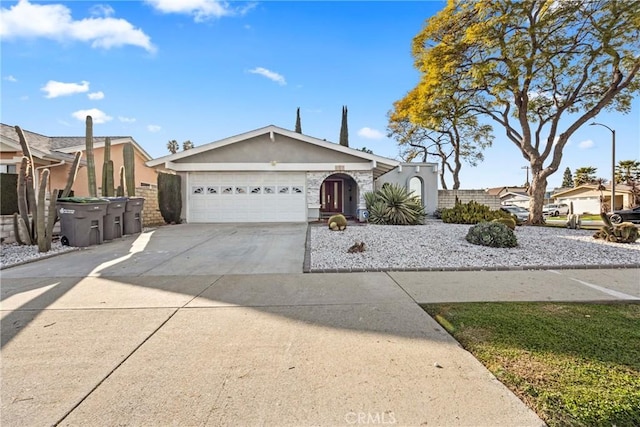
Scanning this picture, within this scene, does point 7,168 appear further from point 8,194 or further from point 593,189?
point 593,189

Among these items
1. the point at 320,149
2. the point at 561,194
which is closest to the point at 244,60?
the point at 320,149

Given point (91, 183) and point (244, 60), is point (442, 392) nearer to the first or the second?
point (91, 183)

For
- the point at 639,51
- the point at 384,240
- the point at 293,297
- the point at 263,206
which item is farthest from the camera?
the point at 263,206

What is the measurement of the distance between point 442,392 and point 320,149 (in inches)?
536

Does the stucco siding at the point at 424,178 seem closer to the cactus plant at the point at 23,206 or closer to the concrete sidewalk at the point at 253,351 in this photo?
the concrete sidewalk at the point at 253,351

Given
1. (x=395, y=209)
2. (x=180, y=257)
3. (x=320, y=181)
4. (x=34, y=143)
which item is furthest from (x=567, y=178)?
(x=34, y=143)

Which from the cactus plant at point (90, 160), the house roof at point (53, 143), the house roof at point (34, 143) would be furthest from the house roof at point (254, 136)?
the cactus plant at point (90, 160)

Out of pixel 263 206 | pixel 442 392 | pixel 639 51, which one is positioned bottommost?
pixel 442 392

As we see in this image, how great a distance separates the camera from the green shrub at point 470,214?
13.3 m

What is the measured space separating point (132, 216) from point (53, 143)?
9256 mm

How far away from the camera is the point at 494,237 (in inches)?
313

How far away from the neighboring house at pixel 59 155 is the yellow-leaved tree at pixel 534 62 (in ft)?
51.3

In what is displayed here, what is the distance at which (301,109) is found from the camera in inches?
1093

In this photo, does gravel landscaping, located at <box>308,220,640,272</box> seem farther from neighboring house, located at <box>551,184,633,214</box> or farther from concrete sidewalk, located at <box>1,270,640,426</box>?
neighboring house, located at <box>551,184,633,214</box>
